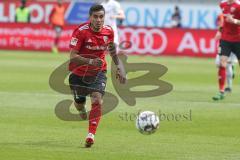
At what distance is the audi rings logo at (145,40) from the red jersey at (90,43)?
2231 cm

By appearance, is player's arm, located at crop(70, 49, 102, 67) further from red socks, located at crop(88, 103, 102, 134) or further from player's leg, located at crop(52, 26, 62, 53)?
player's leg, located at crop(52, 26, 62, 53)

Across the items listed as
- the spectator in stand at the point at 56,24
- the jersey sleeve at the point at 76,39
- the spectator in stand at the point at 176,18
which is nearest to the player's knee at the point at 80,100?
the jersey sleeve at the point at 76,39

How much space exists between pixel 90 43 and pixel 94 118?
1.19 m

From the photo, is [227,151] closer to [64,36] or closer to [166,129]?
[166,129]

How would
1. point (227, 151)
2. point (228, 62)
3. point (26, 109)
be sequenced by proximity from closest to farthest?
point (227, 151) → point (26, 109) → point (228, 62)

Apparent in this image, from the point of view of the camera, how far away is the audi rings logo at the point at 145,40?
112 feet

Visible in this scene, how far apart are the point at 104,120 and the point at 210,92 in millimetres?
6203

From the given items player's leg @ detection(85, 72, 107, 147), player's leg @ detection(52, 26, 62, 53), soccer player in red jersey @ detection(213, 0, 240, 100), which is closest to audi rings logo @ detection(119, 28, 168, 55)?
player's leg @ detection(52, 26, 62, 53)

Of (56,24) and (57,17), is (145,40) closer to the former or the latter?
(56,24)

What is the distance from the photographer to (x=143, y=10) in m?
42.6

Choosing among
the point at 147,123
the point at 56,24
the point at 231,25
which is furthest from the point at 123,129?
the point at 56,24

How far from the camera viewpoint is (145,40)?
34406 millimetres

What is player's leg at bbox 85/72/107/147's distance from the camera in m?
11.2

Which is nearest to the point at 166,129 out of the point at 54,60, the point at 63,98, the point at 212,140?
the point at 212,140
